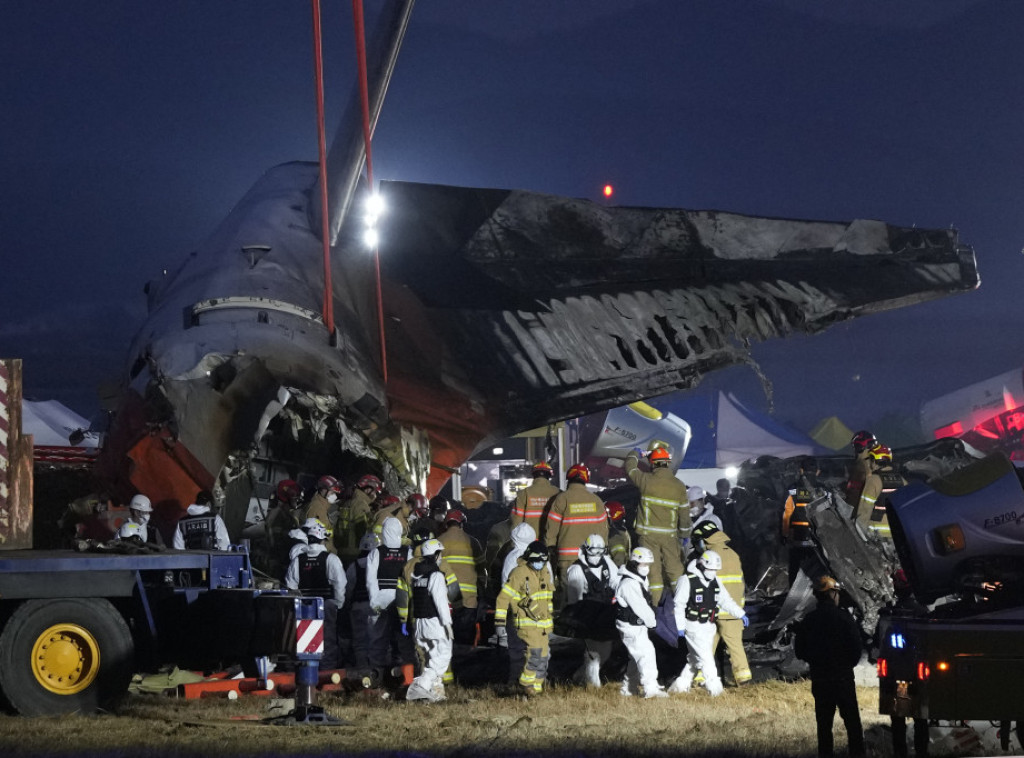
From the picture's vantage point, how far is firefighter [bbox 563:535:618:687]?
12.5m

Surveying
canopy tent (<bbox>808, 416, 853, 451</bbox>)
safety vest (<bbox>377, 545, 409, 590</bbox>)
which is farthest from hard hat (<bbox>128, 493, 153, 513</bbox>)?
canopy tent (<bbox>808, 416, 853, 451</bbox>)

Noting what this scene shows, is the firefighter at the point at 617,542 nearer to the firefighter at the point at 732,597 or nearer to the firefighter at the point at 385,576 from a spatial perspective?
the firefighter at the point at 732,597

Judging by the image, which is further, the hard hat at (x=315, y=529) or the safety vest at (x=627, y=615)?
the hard hat at (x=315, y=529)

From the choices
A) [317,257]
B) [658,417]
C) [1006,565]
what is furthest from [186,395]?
[658,417]

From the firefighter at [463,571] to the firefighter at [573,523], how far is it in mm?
1006

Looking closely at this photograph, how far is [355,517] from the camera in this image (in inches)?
613

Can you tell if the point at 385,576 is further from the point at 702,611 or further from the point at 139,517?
the point at 702,611

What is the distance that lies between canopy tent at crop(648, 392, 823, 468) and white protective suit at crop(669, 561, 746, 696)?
2608 cm

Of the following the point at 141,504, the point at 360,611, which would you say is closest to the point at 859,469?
the point at 360,611

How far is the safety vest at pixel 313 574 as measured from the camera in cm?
1337

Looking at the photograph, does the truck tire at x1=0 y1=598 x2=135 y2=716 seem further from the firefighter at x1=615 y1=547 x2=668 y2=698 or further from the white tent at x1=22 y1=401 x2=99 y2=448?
the white tent at x1=22 y1=401 x2=99 y2=448

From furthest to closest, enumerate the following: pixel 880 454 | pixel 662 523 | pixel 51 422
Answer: pixel 51 422, pixel 662 523, pixel 880 454

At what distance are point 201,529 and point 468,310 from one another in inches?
228

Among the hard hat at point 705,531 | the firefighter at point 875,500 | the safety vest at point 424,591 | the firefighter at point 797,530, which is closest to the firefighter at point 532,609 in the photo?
the safety vest at point 424,591
